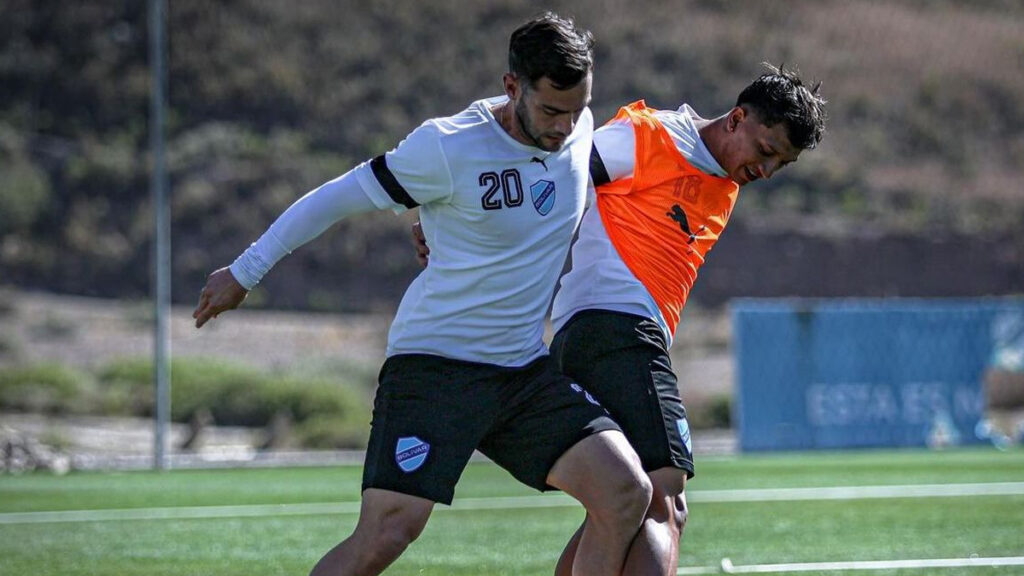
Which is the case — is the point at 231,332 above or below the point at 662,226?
below

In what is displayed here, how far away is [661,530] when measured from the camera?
16.8 feet

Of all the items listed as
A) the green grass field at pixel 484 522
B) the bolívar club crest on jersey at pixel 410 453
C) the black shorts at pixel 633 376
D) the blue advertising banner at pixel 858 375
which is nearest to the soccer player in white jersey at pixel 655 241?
the black shorts at pixel 633 376

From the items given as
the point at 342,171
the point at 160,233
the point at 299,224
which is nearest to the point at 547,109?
the point at 299,224

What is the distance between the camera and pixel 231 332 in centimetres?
2698

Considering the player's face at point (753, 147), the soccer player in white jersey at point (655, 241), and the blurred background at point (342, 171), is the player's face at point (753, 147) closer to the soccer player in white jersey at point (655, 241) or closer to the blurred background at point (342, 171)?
Result: the soccer player in white jersey at point (655, 241)

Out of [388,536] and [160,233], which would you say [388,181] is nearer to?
[388,536]

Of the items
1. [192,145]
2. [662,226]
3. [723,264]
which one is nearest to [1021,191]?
[723,264]

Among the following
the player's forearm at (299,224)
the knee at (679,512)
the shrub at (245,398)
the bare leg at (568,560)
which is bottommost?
the shrub at (245,398)

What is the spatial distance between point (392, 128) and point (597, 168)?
1142 inches

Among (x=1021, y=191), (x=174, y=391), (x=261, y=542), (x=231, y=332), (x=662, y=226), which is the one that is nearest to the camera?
(x=662, y=226)

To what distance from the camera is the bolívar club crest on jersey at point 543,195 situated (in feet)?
15.7

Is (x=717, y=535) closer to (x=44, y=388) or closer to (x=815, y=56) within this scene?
(x=44, y=388)

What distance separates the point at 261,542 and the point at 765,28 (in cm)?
3394

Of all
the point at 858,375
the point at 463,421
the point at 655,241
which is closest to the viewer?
the point at 463,421
